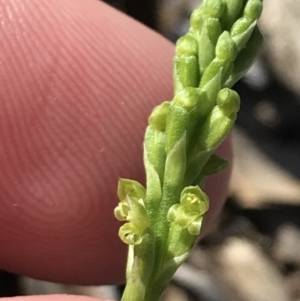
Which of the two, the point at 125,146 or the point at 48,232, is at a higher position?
the point at 125,146

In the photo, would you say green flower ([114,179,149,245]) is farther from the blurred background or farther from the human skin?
the blurred background

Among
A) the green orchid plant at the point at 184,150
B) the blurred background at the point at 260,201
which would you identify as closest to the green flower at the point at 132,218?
the green orchid plant at the point at 184,150

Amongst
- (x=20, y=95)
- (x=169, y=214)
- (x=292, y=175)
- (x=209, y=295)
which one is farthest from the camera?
(x=292, y=175)

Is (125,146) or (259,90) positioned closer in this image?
(125,146)

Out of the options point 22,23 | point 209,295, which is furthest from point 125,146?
point 209,295

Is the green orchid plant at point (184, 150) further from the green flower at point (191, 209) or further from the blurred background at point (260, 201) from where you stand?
the blurred background at point (260, 201)

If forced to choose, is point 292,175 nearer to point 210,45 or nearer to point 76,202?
point 76,202

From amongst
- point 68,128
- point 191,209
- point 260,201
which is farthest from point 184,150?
point 260,201
